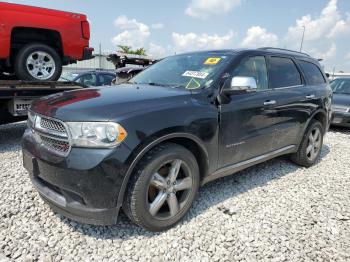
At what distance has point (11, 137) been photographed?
→ 5836mm

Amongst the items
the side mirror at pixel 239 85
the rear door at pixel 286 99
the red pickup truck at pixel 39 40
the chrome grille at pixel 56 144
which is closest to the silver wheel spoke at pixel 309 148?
the rear door at pixel 286 99

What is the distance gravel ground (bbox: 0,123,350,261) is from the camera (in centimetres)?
249

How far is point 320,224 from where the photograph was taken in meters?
3.07

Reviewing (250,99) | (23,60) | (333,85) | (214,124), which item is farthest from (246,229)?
(333,85)

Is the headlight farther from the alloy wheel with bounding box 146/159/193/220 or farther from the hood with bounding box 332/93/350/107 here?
the hood with bounding box 332/93/350/107

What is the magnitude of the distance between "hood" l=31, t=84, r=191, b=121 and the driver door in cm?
57

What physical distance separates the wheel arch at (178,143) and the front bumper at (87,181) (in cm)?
5

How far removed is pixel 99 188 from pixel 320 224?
2273 mm

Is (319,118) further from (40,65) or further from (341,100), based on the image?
(40,65)

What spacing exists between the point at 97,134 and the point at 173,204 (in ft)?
3.31

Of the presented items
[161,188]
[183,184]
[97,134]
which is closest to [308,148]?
[183,184]

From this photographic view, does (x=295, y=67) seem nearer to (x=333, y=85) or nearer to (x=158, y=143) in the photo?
(x=158, y=143)

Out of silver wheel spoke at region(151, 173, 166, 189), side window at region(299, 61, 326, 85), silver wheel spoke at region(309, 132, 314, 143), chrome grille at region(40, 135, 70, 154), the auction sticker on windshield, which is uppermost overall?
side window at region(299, 61, 326, 85)

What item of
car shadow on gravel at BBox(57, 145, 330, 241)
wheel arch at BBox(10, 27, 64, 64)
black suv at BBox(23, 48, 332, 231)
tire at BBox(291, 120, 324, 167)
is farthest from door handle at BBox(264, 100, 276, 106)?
wheel arch at BBox(10, 27, 64, 64)
